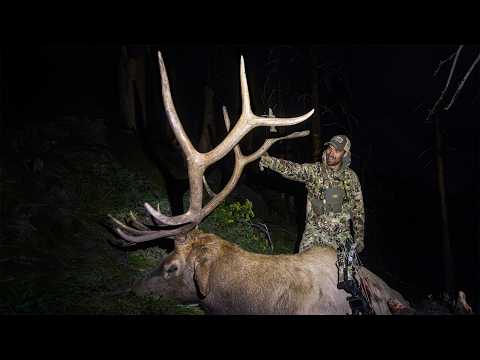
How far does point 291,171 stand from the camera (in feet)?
16.9

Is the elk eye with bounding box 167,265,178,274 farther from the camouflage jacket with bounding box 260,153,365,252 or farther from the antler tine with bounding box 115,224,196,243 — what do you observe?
the camouflage jacket with bounding box 260,153,365,252

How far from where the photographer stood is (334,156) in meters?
5.12

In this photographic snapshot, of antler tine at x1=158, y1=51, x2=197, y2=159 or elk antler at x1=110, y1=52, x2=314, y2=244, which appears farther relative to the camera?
elk antler at x1=110, y1=52, x2=314, y2=244

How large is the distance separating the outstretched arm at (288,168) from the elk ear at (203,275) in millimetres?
1559

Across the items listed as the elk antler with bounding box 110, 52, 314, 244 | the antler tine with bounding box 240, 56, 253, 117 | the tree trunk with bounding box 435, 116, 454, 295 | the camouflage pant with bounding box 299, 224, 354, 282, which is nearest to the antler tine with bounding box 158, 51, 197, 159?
the elk antler with bounding box 110, 52, 314, 244

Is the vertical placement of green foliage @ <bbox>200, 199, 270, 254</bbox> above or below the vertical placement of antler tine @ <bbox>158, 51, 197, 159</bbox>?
below

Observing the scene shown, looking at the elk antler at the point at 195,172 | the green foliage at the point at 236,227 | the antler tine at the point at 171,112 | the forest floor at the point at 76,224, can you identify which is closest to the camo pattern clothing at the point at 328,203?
the elk antler at the point at 195,172

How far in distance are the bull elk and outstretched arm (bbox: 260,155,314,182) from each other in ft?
2.47

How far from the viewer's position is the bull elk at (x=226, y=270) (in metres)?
4.03

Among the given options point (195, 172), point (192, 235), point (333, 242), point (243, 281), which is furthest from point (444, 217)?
point (195, 172)

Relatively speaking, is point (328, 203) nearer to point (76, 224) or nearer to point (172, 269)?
point (172, 269)

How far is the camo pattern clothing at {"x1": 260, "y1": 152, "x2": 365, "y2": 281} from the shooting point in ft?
16.3

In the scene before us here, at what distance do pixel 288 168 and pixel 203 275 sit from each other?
6.10 feet

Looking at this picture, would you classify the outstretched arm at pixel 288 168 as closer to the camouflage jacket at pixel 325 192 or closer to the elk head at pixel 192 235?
the camouflage jacket at pixel 325 192
